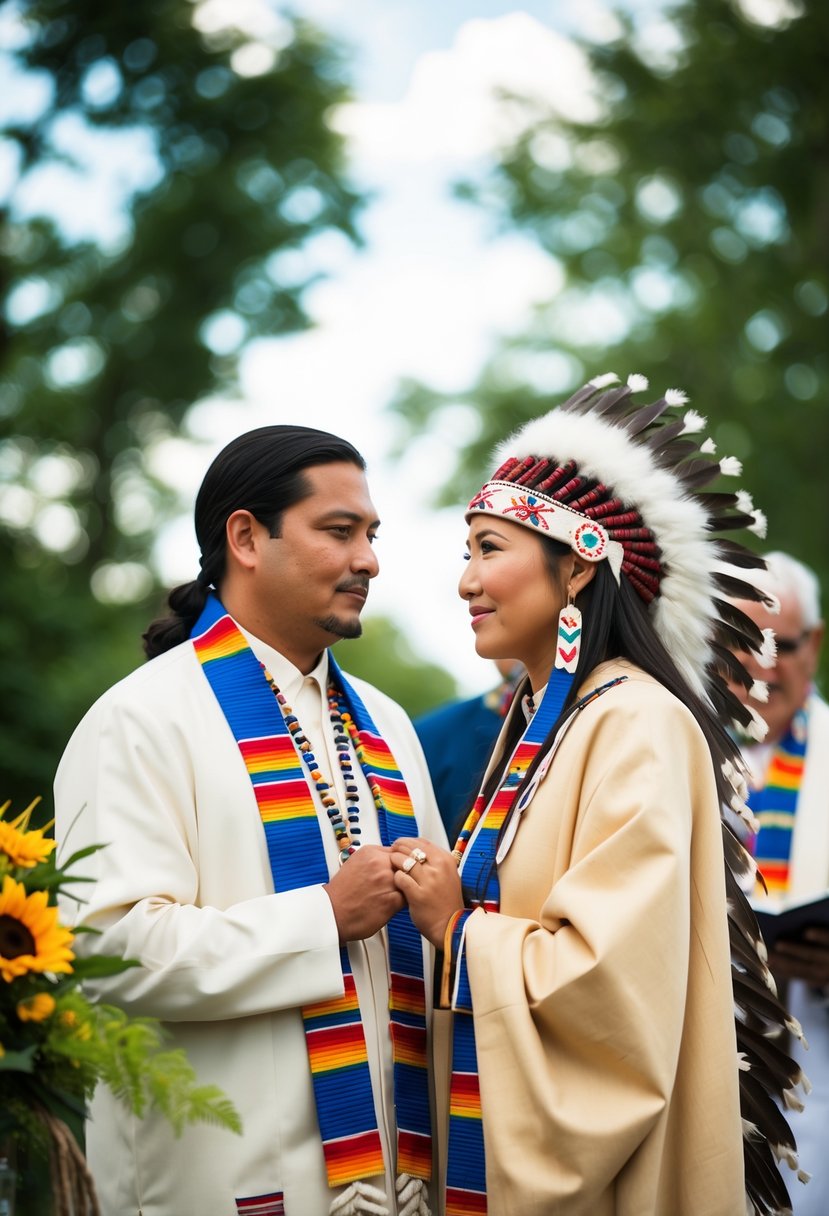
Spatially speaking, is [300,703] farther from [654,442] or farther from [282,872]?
[654,442]

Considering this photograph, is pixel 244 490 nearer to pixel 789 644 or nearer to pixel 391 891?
pixel 391 891

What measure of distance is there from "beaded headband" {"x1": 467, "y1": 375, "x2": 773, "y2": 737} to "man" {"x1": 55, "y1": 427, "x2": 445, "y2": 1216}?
1.57 ft

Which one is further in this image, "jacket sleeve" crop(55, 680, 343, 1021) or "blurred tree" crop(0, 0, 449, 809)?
"blurred tree" crop(0, 0, 449, 809)

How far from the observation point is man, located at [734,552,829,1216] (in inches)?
189

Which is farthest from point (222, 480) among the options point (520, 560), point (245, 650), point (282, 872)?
point (282, 872)

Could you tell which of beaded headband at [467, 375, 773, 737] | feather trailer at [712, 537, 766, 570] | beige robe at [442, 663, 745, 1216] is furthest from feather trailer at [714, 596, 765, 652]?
beige robe at [442, 663, 745, 1216]

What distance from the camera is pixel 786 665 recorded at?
537 centimetres

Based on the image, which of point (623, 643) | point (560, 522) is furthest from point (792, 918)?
point (560, 522)

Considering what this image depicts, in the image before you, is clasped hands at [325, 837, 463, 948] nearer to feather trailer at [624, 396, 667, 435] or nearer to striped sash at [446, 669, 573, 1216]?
striped sash at [446, 669, 573, 1216]

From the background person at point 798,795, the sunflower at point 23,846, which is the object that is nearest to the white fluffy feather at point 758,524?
the background person at point 798,795

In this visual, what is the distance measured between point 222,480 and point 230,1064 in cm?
153

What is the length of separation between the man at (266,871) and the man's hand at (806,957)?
58.9 inches

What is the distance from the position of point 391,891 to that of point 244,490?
1.16 metres

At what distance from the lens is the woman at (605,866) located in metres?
3.01
